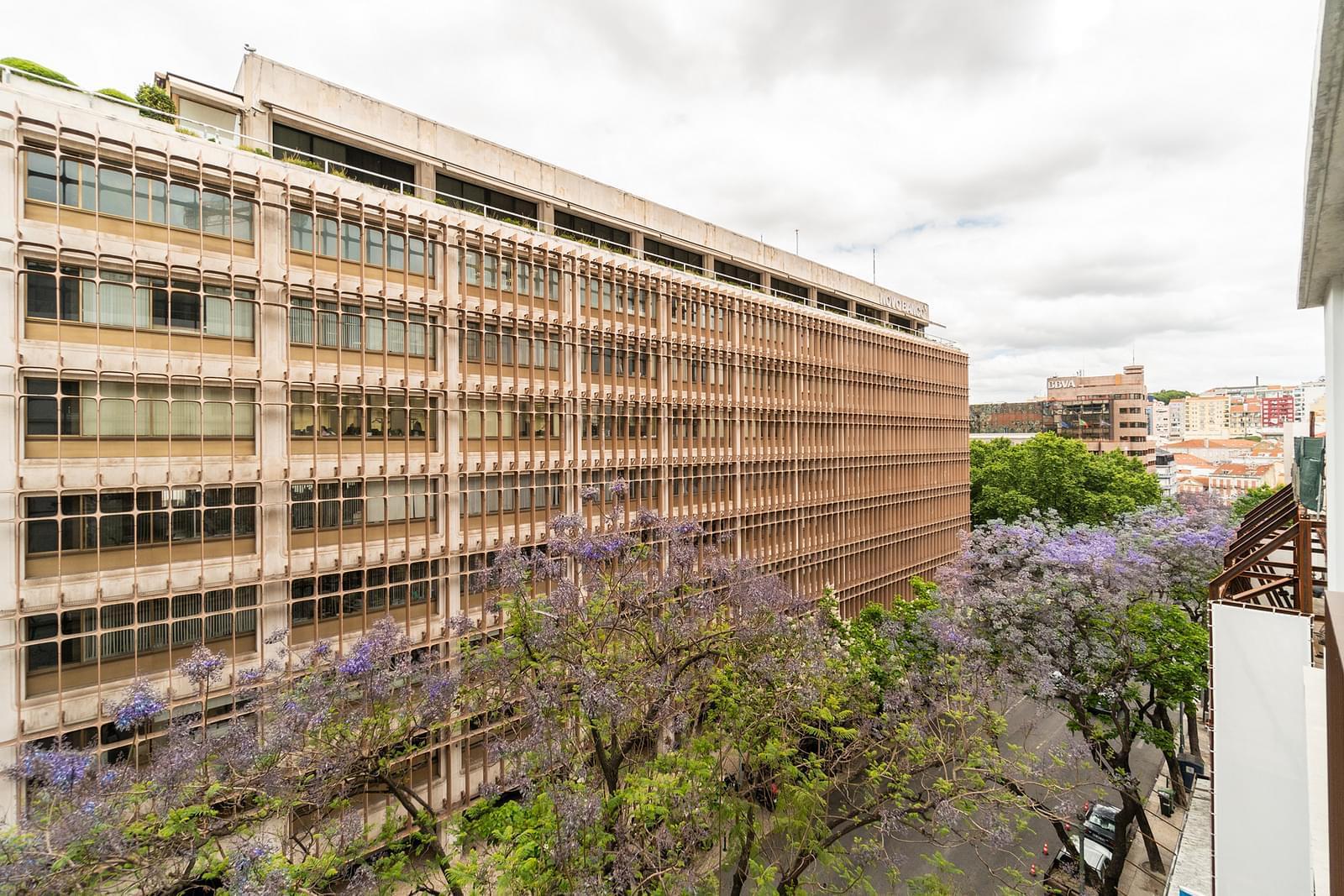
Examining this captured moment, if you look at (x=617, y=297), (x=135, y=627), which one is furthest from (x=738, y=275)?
(x=135, y=627)

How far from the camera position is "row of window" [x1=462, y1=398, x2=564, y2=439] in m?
18.2

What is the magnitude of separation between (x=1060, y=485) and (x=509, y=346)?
42728 mm

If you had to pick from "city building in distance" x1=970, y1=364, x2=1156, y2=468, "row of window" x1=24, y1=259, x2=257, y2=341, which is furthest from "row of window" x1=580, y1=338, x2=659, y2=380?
"city building in distance" x1=970, y1=364, x2=1156, y2=468

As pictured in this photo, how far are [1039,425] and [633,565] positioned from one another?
100 m

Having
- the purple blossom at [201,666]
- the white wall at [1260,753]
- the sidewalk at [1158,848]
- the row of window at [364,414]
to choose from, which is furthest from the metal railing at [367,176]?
the sidewalk at [1158,848]

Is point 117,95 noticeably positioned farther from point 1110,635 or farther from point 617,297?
point 1110,635

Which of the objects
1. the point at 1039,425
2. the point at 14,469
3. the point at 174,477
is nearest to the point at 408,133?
the point at 174,477

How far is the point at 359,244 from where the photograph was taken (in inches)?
627

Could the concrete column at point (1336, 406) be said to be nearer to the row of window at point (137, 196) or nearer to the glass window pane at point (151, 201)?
the row of window at point (137, 196)

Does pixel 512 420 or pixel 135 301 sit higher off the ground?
pixel 135 301

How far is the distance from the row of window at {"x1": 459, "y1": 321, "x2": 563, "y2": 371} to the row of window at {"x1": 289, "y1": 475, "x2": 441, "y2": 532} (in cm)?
402

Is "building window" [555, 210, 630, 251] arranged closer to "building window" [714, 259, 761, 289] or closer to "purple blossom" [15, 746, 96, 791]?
"building window" [714, 259, 761, 289]

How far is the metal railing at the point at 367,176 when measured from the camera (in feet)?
42.1

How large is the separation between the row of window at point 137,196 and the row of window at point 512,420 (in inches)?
270
